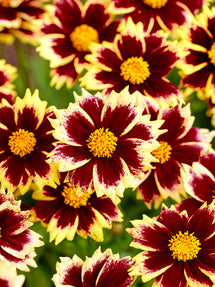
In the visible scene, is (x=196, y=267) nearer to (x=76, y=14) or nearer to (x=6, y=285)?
(x=6, y=285)

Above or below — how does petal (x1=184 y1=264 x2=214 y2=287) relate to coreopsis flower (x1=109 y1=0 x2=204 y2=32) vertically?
below

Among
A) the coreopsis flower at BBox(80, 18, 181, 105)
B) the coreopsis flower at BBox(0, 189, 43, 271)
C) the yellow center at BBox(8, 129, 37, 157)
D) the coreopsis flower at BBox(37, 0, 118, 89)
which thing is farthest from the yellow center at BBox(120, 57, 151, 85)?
the coreopsis flower at BBox(0, 189, 43, 271)

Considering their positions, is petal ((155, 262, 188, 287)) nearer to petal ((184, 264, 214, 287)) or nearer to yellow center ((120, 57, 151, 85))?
petal ((184, 264, 214, 287))

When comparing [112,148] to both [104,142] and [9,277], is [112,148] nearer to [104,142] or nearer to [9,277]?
[104,142]

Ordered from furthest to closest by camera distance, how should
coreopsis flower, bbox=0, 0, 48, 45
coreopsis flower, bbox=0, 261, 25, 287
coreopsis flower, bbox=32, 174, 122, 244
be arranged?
coreopsis flower, bbox=0, 0, 48, 45 < coreopsis flower, bbox=32, 174, 122, 244 < coreopsis flower, bbox=0, 261, 25, 287

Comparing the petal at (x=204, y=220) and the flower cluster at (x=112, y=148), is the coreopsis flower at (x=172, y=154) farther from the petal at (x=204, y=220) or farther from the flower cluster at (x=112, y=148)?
the petal at (x=204, y=220)

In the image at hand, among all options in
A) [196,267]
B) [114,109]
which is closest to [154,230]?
[196,267]

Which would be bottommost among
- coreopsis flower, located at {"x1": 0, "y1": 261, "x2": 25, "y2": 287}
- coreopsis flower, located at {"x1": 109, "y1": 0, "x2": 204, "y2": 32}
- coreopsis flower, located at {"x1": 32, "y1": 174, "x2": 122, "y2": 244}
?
coreopsis flower, located at {"x1": 32, "y1": 174, "x2": 122, "y2": 244}
